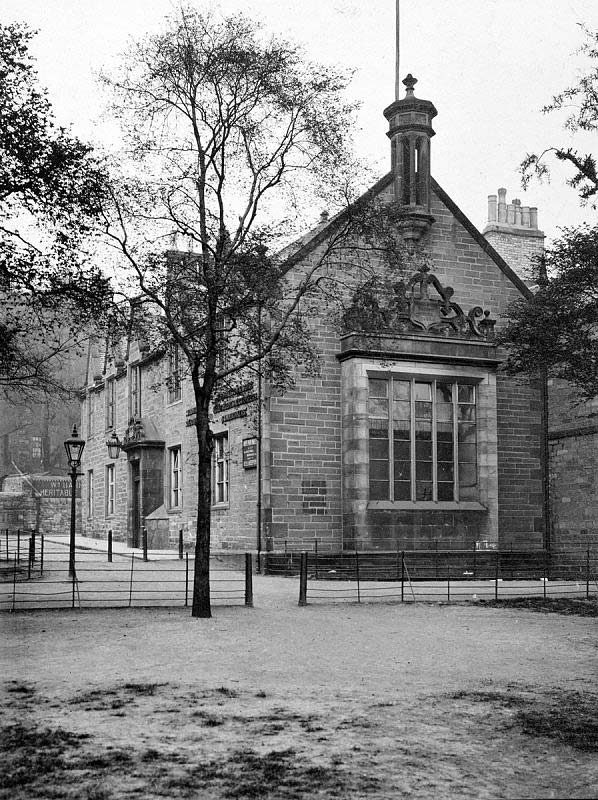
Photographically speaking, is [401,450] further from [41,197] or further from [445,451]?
[41,197]

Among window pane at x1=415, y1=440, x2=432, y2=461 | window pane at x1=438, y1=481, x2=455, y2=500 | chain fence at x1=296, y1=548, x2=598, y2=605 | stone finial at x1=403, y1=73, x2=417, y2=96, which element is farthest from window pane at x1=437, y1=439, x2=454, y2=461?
stone finial at x1=403, y1=73, x2=417, y2=96

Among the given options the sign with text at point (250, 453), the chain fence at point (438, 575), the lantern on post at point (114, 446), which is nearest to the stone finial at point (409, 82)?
the sign with text at point (250, 453)

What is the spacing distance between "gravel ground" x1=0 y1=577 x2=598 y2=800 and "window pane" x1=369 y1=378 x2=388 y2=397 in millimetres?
9539

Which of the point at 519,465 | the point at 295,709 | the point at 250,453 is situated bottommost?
the point at 295,709

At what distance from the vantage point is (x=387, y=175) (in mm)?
24969

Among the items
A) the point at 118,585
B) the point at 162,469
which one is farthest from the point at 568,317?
the point at 162,469

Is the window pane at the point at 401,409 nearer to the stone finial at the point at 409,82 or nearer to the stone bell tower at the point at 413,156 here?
the stone bell tower at the point at 413,156

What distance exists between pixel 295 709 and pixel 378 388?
1560cm

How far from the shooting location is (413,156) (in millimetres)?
24906

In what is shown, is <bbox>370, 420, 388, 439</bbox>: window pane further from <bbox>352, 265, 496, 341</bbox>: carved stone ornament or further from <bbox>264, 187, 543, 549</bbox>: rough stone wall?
<bbox>352, 265, 496, 341</bbox>: carved stone ornament

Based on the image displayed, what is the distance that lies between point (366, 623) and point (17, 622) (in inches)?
198

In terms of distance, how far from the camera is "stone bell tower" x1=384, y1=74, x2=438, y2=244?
24.9m

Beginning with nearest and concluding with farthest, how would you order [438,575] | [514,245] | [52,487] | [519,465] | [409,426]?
[438,575], [409,426], [519,465], [514,245], [52,487]

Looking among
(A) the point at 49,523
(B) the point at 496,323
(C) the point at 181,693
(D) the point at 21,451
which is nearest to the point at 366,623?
(C) the point at 181,693
